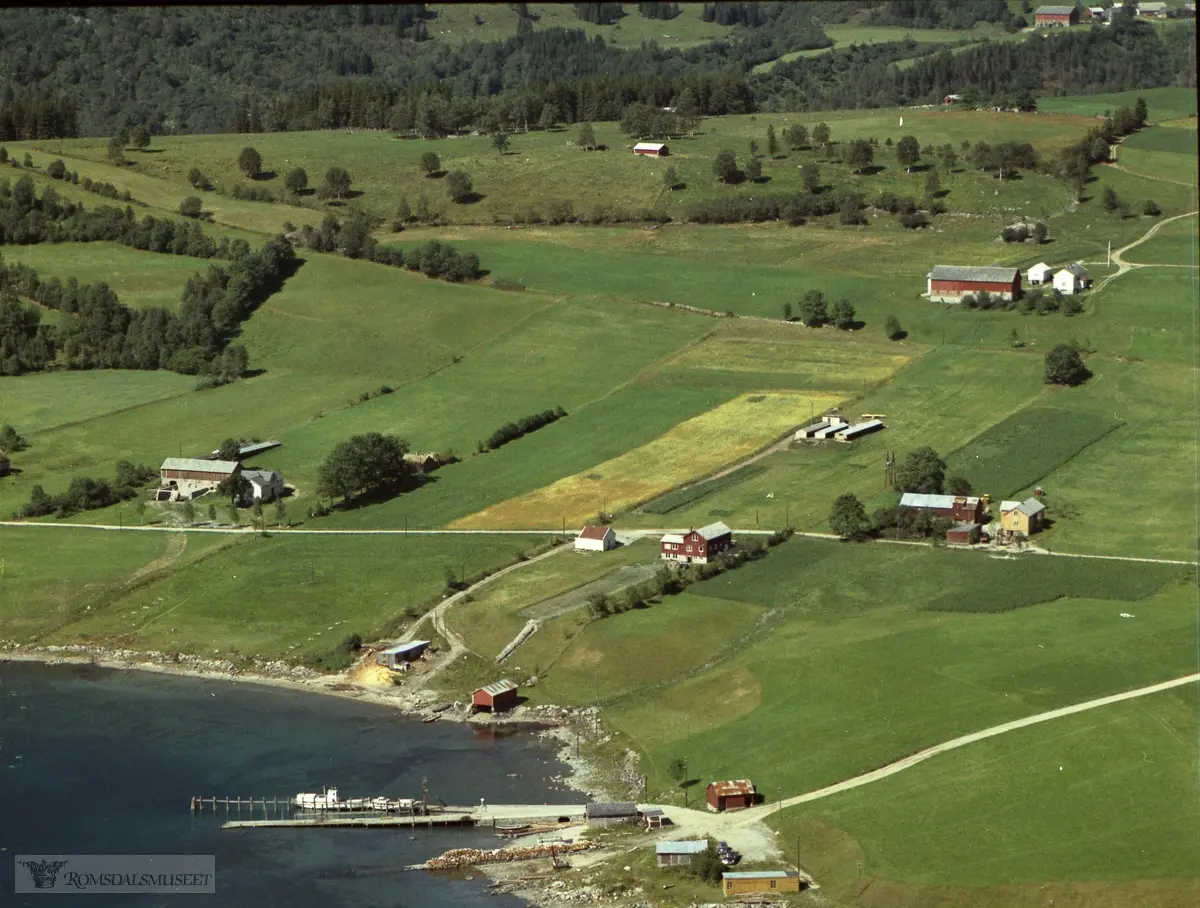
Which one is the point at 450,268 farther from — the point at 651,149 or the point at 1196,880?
the point at 1196,880

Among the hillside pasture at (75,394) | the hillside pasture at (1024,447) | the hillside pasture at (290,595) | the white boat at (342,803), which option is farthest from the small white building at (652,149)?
the white boat at (342,803)

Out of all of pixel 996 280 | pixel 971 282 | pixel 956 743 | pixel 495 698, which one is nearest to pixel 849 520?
pixel 495 698

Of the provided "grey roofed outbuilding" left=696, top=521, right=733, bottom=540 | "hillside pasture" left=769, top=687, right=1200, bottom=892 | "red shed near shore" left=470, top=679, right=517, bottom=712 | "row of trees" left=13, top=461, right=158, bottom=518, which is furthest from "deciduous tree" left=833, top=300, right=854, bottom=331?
"hillside pasture" left=769, top=687, right=1200, bottom=892

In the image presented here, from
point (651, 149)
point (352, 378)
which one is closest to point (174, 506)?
point (352, 378)

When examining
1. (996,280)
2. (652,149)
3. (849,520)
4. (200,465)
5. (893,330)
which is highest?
(652,149)

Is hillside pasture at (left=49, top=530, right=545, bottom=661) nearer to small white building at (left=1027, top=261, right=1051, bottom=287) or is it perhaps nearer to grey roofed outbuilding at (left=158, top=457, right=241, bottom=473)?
grey roofed outbuilding at (left=158, top=457, right=241, bottom=473)

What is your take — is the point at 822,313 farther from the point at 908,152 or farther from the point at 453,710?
the point at 453,710
